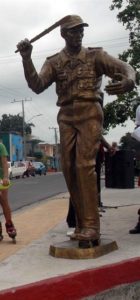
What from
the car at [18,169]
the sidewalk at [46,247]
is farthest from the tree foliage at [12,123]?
the sidewalk at [46,247]

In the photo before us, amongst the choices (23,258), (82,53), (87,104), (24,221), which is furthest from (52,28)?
(24,221)

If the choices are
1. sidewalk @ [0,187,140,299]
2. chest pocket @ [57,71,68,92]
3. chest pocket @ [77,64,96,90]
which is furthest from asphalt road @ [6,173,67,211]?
chest pocket @ [77,64,96,90]

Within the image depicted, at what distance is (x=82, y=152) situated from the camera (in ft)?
16.6

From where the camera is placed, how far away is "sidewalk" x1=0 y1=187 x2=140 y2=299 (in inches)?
175

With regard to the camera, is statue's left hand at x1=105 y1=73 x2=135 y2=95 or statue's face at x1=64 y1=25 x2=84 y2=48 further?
statue's face at x1=64 y1=25 x2=84 y2=48

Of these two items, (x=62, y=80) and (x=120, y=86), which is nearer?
(x=120, y=86)

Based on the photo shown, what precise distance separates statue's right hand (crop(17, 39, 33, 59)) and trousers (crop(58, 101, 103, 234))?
637mm

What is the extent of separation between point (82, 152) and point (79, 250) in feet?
2.81

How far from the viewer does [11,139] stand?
69.6m

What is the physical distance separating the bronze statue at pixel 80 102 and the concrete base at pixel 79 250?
0.09m

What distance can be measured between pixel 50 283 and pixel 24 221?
17.0 ft

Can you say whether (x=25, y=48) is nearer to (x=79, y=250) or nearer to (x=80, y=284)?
(x=79, y=250)

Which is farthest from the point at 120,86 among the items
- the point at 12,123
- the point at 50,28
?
the point at 12,123

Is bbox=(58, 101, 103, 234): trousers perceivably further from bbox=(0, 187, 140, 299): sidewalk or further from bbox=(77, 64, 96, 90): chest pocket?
bbox=(0, 187, 140, 299): sidewalk
